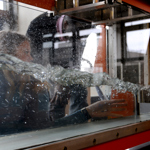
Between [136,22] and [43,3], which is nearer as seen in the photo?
[43,3]

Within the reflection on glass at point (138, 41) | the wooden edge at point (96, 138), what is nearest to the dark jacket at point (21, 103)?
the wooden edge at point (96, 138)

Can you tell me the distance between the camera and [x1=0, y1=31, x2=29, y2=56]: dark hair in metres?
0.64

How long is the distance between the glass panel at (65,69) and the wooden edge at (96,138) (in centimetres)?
8

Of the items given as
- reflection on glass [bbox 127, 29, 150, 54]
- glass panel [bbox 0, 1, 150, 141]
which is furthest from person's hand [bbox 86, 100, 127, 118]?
reflection on glass [bbox 127, 29, 150, 54]

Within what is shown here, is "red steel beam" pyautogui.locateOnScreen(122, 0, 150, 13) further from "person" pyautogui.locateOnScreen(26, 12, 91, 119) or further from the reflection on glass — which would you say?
"person" pyautogui.locateOnScreen(26, 12, 91, 119)

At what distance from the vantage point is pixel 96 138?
0.79 meters

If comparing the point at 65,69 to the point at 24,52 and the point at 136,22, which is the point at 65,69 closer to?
the point at 24,52

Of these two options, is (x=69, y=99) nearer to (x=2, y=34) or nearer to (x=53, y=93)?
(x=53, y=93)

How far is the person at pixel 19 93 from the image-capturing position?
2.11 feet

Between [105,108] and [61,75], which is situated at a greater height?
[61,75]

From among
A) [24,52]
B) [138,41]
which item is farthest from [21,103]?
[138,41]

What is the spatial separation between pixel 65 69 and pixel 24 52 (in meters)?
0.17

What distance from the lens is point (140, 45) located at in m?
1.20

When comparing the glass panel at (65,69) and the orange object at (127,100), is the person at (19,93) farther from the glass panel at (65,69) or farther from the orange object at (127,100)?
the orange object at (127,100)
